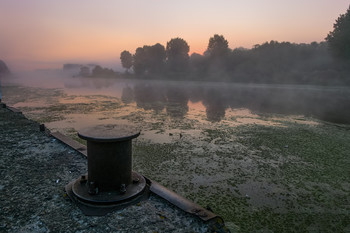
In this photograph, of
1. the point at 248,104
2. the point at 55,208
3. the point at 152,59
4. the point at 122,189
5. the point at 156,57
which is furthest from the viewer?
the point at 152,59

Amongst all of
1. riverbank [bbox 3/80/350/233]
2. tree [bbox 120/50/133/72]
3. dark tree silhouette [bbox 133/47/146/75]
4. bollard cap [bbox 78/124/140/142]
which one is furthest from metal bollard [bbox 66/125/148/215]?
tree [bbox 120/50/133/72]

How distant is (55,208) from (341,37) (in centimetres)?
5839

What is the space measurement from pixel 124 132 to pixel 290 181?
4.66m

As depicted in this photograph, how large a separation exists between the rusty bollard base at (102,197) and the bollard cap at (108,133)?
925mm

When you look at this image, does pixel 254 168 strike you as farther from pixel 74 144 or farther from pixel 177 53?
pixel 177 53

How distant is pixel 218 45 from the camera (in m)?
69.2

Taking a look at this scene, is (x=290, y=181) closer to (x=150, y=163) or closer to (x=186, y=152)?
(x=186, y=152)

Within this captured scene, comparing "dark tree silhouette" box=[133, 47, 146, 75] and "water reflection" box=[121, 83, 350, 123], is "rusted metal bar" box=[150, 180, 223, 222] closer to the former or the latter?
"water reflection" box=[121, 83, 350, 123]

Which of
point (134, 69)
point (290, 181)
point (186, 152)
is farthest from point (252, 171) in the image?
point (134, 69)

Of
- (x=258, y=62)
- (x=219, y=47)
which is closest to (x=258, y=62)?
(x=258, y=62)

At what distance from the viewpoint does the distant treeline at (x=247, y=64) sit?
166ft

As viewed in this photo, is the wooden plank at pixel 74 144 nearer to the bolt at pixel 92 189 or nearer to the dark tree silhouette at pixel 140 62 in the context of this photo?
the bolt at pixel 92 189

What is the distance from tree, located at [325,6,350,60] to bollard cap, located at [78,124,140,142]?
183 feet

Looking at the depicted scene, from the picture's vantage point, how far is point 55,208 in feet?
11.1
